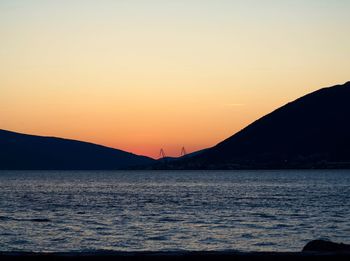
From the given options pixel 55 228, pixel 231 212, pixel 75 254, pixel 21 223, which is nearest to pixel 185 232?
pixel 55 228

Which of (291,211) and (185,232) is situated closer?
(185,232)

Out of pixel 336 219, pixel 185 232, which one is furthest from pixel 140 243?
pixel 336 219

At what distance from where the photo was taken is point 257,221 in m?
50.6

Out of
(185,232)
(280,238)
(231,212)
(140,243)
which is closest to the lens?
(140,243)

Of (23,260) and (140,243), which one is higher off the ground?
(23,260)

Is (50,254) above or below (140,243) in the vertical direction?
above

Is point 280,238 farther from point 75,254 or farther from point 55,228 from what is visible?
point 75,254

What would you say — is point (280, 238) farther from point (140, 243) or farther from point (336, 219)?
point (336, 219)

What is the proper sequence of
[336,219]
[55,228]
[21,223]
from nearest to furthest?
1. [55,228]
2. [21,223]
3. [336,219]

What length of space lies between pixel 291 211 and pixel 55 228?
27.9 metres

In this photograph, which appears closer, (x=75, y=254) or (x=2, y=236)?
(x=75, y=254)

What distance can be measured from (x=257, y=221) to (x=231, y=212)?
11302 millimetres

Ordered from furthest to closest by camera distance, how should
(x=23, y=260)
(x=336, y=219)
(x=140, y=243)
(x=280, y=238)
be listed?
(x=336, y=219) → (x=280, y=238) → (x=140, y=243) → (x=23, y=260)

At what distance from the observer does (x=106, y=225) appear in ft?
156
